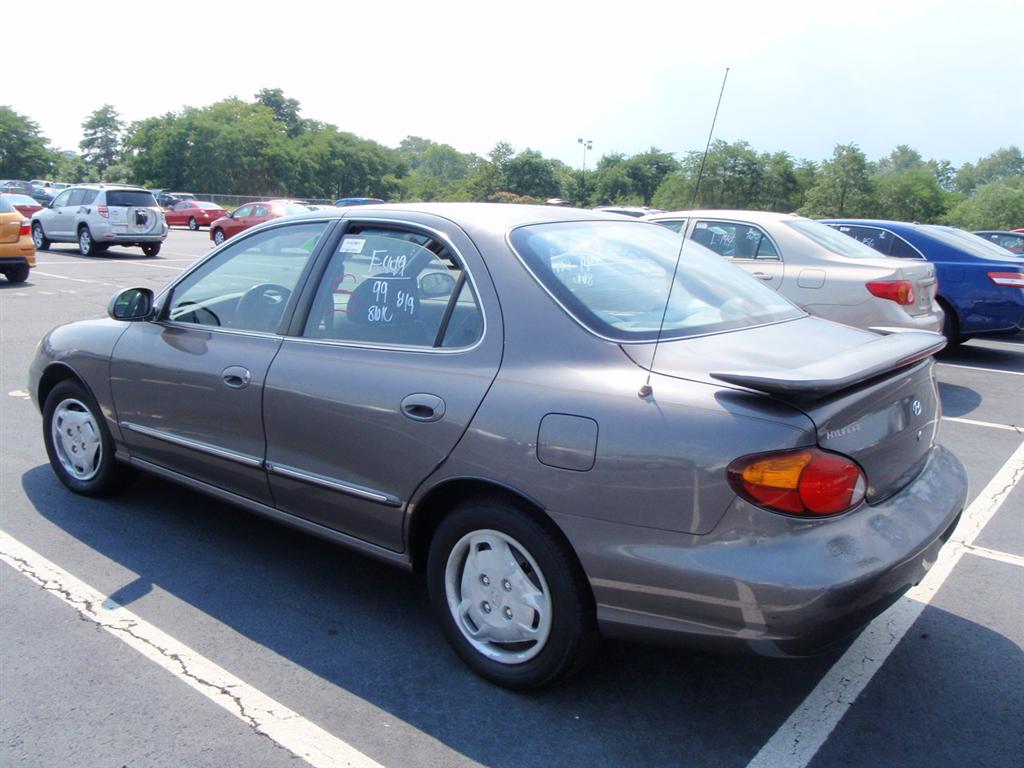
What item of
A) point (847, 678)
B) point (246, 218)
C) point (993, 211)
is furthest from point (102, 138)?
point (847, 678)

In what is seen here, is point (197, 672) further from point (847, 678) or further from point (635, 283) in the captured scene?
point (847, 678)

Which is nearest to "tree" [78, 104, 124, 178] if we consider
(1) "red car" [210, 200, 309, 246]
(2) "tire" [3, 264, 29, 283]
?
(1) "red car" [210, 200, 309, 246]

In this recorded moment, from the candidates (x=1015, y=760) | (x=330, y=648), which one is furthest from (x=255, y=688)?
(x=1015, y=760)

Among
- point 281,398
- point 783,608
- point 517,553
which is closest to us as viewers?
point 783,608

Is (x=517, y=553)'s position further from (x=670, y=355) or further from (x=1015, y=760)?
(x=1015, y=760)

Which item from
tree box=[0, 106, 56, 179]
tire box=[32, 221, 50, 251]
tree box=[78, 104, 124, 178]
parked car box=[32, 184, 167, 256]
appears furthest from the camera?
tree box=[78, 104, 124, 178]

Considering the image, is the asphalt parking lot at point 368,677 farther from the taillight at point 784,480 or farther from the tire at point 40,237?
the tire at point 40,237

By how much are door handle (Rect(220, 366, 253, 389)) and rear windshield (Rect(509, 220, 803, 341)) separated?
53.0 inches

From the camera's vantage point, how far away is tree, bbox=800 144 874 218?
3591 centimetres

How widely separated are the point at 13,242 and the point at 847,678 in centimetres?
1513

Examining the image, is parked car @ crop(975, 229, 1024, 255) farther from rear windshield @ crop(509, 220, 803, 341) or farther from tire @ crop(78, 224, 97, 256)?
tire @ crop(78, 224, 97, 256)

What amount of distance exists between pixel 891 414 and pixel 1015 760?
1123 mm

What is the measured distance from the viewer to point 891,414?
9.50 feet

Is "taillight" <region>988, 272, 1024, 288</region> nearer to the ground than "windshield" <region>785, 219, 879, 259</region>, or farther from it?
nearer to the ground
